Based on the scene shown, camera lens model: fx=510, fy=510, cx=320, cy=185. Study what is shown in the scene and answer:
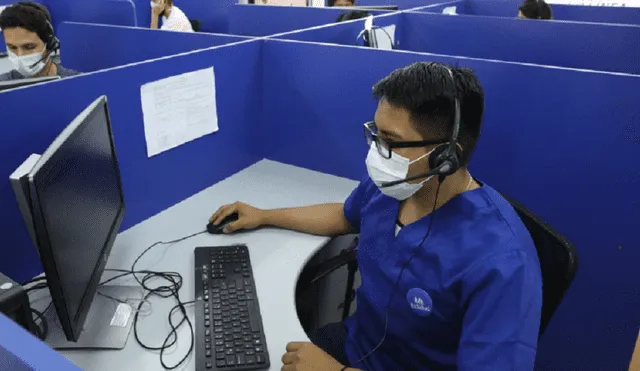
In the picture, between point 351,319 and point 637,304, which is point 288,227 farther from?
point 637,304

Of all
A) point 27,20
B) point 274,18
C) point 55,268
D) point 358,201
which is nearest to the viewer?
point 55,268

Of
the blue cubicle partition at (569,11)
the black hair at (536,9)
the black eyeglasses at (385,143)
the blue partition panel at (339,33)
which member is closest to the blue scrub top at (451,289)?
the black eyeglasses at (385,143)

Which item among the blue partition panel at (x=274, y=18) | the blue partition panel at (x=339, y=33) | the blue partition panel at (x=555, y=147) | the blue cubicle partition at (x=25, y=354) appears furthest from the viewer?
the blue partition panel at (x=274, y=18)

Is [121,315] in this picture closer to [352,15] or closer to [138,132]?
[138,132]

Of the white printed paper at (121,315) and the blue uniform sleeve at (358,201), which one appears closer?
the white printed paper at (121,315)

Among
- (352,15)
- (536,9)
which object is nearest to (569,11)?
(536,9)

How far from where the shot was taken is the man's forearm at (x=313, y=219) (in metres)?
1.39

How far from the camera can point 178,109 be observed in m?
1.48

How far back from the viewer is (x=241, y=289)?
1166 millimetres

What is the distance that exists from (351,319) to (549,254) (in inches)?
20.8

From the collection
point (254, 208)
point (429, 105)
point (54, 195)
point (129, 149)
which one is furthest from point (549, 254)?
point (129, 149)

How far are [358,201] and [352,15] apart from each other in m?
1.76

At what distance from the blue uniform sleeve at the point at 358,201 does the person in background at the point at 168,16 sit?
3054 mm

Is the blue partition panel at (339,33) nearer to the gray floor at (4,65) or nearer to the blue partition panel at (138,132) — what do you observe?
the blue partition panel at (138,132)
